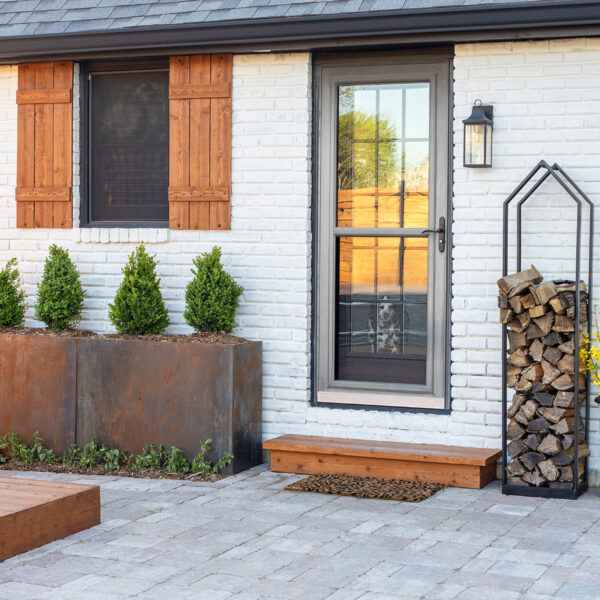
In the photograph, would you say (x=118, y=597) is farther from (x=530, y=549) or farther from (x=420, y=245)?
(x=420, y=245)

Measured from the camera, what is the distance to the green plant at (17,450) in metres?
6.72

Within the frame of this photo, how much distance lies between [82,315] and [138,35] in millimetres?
1989

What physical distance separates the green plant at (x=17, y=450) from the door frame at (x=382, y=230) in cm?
192

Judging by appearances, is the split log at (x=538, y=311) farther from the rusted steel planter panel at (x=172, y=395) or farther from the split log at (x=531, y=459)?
the rusted steel planter panel at (x=172, y=395)

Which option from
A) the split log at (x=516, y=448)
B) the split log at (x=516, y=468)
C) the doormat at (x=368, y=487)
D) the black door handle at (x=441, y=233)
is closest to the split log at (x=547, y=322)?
the split log at (x=516, y=448)

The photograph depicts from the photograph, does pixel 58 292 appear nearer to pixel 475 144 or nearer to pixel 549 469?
pixel 475 144


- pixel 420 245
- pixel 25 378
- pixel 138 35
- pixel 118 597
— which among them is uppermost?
pixel 138 35

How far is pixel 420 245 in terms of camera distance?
6477 millimetres

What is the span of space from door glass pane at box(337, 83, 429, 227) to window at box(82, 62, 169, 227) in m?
1.30

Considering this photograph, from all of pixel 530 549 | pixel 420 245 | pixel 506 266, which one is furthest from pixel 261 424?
pixel 530 549

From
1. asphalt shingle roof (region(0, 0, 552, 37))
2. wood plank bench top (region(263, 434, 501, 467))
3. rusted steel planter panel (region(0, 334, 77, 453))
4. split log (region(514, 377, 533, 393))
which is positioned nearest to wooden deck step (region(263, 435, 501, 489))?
wood plank bench top (region(263, 434, 501, 467))

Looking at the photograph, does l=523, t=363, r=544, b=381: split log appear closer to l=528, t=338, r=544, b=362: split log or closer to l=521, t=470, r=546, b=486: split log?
l=528, t=338, r=544, b=362: split log

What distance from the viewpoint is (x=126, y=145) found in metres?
7.17

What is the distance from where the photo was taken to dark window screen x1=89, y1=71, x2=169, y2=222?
278 inches
